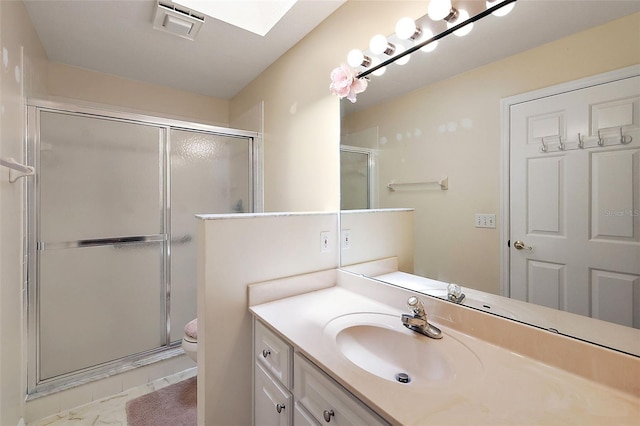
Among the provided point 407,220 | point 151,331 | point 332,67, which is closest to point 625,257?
point 407,220

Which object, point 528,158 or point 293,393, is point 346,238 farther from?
point 528,158

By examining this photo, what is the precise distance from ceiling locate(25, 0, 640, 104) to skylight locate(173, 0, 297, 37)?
0.04 meters

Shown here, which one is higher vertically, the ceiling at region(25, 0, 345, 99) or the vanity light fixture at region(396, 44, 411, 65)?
the ceiling at region(25, 0, 345, 99)

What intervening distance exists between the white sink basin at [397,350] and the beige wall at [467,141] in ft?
0.92

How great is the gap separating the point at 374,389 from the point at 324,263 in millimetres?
875

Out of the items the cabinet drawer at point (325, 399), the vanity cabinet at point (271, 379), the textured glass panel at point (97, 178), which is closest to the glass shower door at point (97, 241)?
the textured glass panel at point (97, 178)

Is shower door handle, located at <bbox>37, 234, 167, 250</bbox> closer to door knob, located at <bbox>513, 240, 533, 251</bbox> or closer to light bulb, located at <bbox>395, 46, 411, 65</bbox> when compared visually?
light bulb, located at <bbox>395, 46, 411, 65</bbox>

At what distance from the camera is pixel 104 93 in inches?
94.0

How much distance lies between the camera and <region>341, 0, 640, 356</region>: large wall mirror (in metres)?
0.74

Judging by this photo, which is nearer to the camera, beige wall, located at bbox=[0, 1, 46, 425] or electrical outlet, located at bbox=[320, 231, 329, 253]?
beige wall, located at bbox=[0, 1, 46, 425]

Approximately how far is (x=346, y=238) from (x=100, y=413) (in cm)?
177

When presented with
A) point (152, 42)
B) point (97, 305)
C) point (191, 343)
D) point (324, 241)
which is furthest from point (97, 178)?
point (324, 241)

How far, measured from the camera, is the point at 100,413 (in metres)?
1.67

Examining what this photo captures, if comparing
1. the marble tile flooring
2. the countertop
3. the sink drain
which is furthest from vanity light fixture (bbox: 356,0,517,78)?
the marble tile flooring
